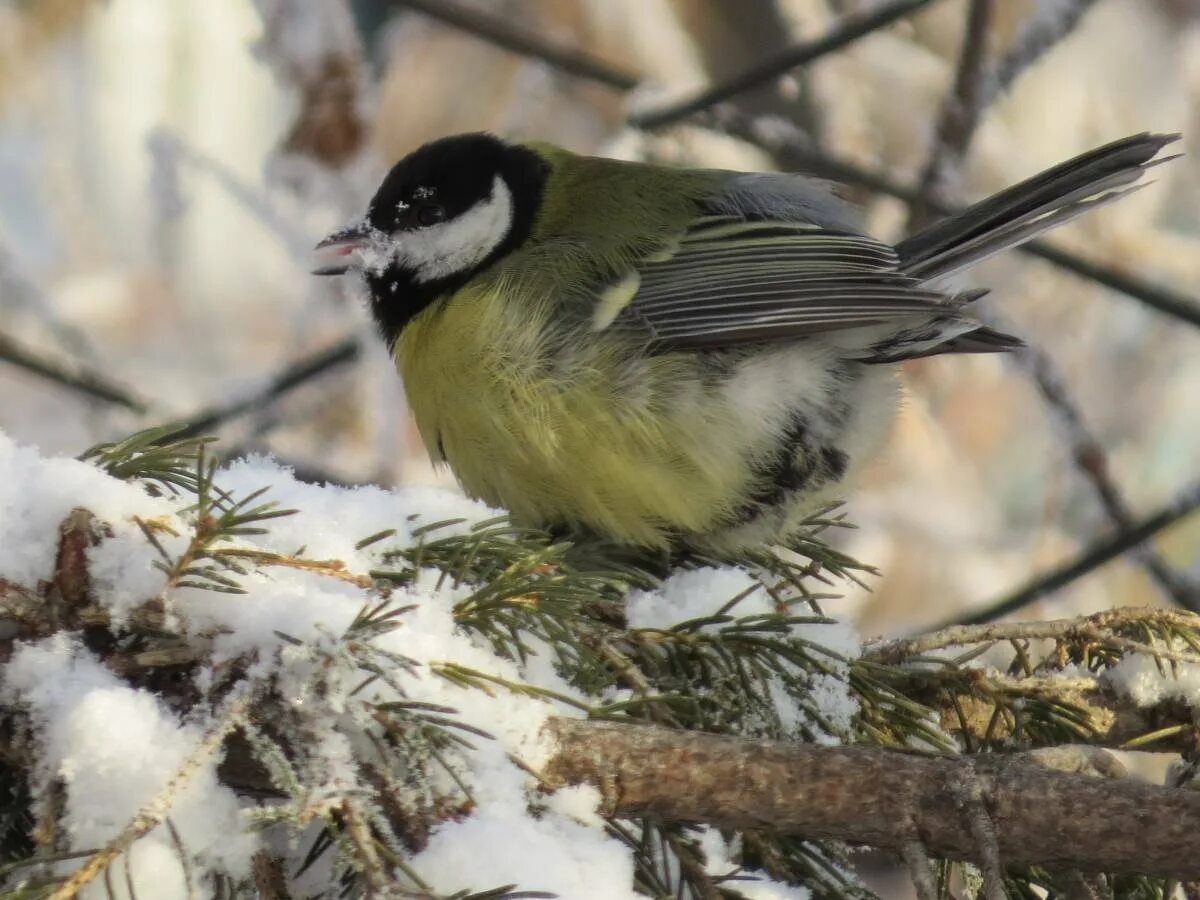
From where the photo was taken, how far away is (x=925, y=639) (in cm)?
129

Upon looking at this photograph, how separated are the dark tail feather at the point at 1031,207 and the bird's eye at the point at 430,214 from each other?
2.41 ft

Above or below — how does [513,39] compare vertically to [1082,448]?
above

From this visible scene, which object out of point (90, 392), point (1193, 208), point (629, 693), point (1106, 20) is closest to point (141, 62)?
point (90, 392)

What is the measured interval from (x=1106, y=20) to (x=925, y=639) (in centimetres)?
383

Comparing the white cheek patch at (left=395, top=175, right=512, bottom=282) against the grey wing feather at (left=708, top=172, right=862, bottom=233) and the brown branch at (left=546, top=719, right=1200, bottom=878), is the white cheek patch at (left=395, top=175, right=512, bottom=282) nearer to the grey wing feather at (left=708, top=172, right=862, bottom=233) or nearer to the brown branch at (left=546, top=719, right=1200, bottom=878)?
the grey wing feather at (left=708, top=172, right=862, bottom=233)

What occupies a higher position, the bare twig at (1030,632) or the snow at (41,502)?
the snow at (41,502)

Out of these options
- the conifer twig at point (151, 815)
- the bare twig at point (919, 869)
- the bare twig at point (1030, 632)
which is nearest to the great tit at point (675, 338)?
the bare twig at point (1030, 632)

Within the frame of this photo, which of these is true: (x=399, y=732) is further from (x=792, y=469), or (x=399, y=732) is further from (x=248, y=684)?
(x=792, y=469)

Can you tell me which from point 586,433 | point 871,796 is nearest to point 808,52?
point 586,433

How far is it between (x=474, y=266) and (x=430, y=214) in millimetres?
168

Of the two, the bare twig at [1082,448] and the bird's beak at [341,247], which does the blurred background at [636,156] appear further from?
the bird's beak at [341,247]

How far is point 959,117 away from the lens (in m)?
2.73

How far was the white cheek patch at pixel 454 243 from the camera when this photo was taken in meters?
2.08

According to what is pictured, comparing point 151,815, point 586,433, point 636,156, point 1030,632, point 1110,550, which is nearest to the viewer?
point 151,815
